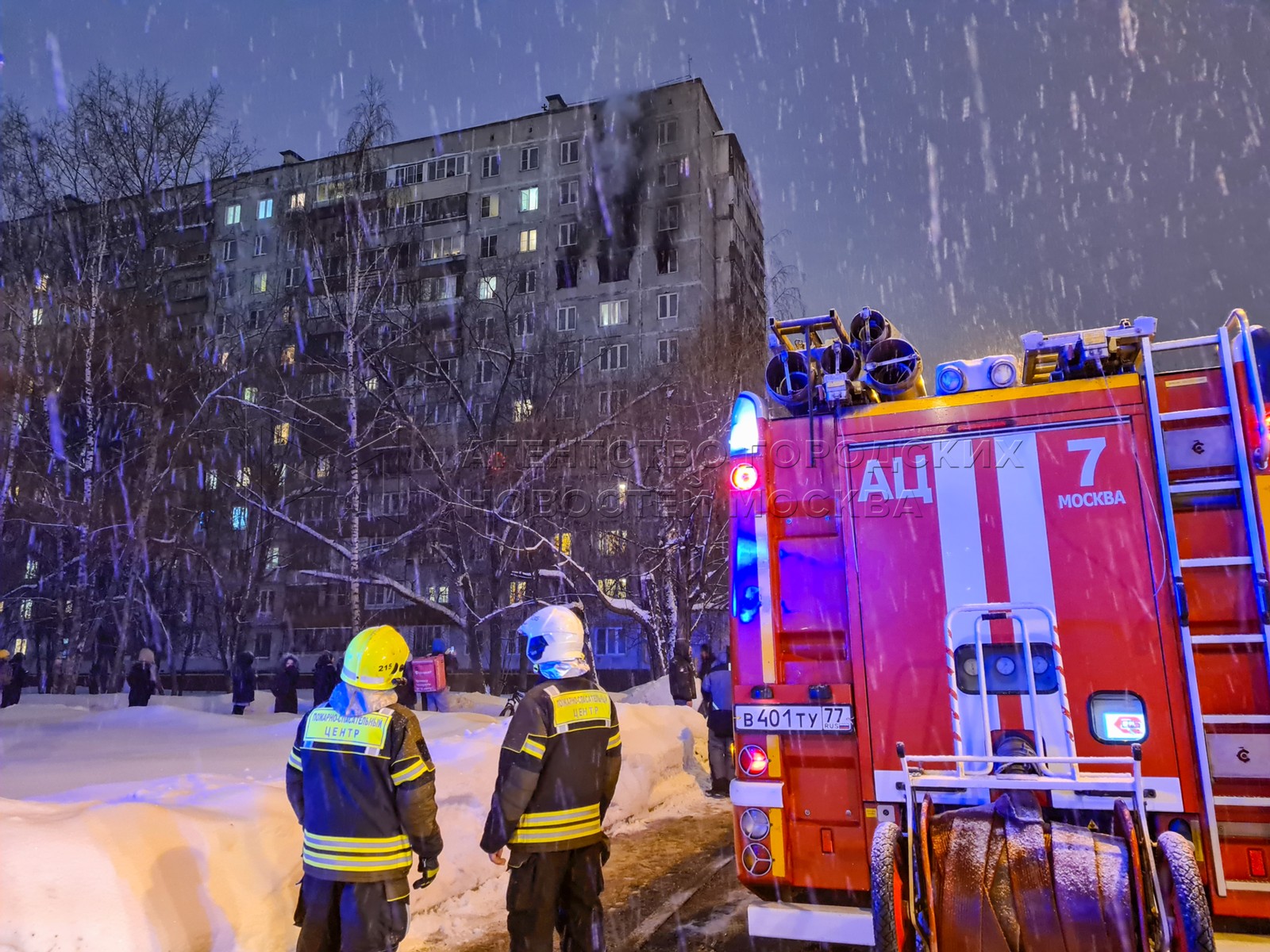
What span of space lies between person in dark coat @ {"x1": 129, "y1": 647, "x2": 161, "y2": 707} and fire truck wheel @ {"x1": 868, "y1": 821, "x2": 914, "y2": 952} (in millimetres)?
19083

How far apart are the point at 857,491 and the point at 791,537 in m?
0.39

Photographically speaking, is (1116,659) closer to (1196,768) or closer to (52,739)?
(1196,768)

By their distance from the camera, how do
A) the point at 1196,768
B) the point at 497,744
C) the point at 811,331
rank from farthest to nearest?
the point at 497,744
the point at 811,331
the point at 1196,768

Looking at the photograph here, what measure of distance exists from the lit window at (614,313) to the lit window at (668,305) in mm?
1404

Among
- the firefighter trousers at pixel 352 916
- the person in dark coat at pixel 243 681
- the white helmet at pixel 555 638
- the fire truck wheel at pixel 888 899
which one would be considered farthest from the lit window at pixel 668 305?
the fire truck wheel at pixel 888 899

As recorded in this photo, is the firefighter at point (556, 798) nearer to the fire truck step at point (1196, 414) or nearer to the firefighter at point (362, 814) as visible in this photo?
the firefighter at point (362, 814)

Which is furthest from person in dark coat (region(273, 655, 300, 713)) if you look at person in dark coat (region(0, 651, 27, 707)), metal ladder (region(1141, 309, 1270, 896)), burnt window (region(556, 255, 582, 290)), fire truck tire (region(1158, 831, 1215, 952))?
burnt window (region(556, 255, 582, 290))

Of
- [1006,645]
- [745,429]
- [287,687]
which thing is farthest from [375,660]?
[287,687]

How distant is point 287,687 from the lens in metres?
18.2

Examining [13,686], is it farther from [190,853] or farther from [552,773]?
[552,773]

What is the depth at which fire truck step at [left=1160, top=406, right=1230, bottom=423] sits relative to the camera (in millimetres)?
3725

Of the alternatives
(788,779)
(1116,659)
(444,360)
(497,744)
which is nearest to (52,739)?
(497,744)

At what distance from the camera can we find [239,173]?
80.0 feet

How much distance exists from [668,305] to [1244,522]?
35.8 metres
